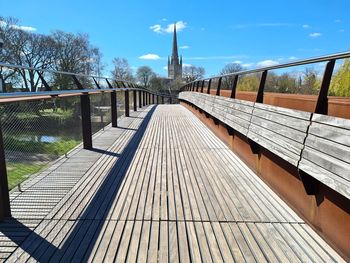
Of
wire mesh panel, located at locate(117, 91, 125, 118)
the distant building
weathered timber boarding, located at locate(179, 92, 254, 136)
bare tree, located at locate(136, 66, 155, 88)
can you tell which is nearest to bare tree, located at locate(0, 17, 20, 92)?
wire mesh panel, located at locate(117, 91, 125, 118)

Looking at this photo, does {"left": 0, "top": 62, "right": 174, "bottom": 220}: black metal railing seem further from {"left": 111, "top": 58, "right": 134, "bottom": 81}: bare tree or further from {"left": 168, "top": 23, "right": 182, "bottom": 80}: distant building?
{"left": 168, "top": 23, "right": 182, "bottom": 80}: distant building

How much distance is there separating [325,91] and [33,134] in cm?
405

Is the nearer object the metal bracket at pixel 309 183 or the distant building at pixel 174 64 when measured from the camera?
the metal bracket at pixel 309 183

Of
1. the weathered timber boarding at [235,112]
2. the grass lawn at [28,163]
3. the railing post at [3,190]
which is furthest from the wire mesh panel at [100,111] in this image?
the railing post at [3,190]

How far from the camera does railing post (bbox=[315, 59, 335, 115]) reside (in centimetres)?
244

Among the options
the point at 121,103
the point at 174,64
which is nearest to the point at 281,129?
the point at 121,103

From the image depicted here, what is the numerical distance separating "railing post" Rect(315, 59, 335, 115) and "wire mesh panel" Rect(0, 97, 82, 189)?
3456 millimetres

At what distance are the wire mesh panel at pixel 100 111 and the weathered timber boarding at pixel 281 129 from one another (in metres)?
4.11

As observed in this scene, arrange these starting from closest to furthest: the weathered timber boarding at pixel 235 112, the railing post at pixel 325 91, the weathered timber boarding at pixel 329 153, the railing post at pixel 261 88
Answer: the weathered timber boarding at pixel 329 153 < the railing post at pixel 325 91 < the railing post at pixel 261 88 < the weathered timber boarding at pixel 235 112

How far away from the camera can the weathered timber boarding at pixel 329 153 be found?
1999mm

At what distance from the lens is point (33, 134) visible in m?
4.46

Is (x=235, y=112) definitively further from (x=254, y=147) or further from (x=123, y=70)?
(x=123, y=70)

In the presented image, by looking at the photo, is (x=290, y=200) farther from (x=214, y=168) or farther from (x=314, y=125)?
(x=214, y=168)

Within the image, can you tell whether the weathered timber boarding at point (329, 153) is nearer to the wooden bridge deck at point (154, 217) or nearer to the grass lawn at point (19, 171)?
the wooden bridge deck at point (154, 217)
